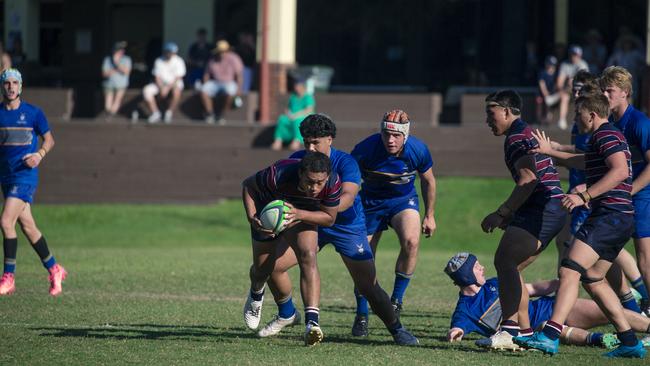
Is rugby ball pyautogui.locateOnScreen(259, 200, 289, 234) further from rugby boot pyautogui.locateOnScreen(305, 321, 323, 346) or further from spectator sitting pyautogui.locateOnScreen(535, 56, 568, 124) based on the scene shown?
spectator sitting pyautogui.locateOnScreen(535, 56, 568, 124)

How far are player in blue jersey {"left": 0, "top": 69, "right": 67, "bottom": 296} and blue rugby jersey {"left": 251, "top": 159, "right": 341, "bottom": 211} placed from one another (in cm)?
425

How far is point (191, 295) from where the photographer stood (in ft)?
40.9

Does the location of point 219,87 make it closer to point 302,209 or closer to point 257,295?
point 257,295

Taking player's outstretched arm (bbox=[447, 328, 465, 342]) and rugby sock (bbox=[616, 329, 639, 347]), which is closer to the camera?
rugby sock (bbox=[616, 329, 639, 347])

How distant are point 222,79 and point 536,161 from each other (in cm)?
1537

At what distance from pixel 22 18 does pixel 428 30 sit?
32.6 feet

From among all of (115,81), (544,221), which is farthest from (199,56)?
(544,221)

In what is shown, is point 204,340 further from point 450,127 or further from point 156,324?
point 450,127

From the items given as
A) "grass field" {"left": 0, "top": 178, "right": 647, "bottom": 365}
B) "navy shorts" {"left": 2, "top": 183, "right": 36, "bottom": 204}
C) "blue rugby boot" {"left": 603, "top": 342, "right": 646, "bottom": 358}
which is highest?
"navy shorts" {"left": 2, "top": 183, "right": 36, "bottom": 204}

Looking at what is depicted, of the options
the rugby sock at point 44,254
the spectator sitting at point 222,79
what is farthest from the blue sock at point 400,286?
the spectator sitting at point 222,79

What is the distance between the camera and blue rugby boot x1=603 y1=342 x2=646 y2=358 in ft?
27.9

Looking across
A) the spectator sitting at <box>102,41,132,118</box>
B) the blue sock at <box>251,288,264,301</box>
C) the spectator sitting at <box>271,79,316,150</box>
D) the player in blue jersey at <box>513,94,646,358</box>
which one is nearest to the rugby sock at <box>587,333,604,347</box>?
the player in blue jersey at <box>513,94,646,358</box>

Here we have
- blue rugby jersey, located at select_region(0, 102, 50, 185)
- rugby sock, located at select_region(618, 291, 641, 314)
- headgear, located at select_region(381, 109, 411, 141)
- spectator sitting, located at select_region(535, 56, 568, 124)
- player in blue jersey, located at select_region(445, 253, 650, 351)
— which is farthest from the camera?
spectator sitting, located at select_region(535, 56, 568, 124)

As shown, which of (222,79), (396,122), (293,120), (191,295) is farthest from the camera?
(222,79)
